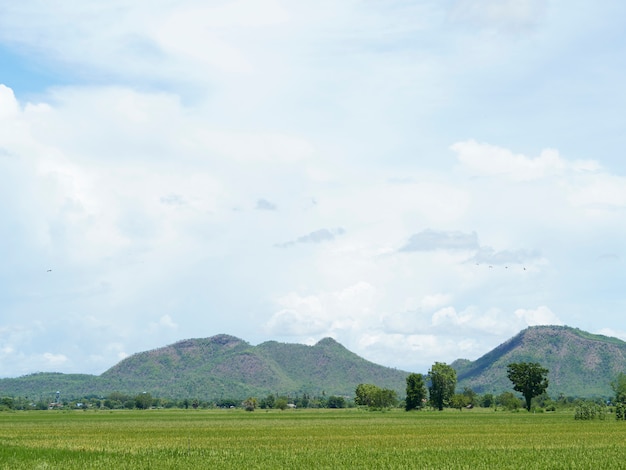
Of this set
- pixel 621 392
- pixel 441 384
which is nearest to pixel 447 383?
pixel 441 384

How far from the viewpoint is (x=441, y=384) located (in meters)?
191

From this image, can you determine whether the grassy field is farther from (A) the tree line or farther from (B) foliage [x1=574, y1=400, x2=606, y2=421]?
(A) the tree line

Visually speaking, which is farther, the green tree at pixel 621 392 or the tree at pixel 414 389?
the tree at pixel 414 389

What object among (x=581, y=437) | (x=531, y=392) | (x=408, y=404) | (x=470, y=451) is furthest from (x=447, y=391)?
(x=470, y=451)

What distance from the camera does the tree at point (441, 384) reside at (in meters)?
191

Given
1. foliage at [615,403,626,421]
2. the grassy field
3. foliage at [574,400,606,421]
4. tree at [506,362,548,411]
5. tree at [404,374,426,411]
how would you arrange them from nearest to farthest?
the grassy field
foliage at [574,400,606,421]
foliage at [615,403,626,421]
tree at [506,362,548,411]
tree at [404,374,426,411]

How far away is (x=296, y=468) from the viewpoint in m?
48.9

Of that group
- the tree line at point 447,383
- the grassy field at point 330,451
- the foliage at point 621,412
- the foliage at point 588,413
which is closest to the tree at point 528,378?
the tree line at point 447,383

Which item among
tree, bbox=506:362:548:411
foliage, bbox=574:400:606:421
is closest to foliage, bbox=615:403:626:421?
→ foliage, bbox=574:400:606:421

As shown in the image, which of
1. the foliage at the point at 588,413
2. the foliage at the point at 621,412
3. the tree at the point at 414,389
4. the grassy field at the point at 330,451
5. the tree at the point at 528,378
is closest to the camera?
the grassy field at the point at 330,451

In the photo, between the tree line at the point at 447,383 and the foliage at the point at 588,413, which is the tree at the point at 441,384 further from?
the foliage at the point at 588,413

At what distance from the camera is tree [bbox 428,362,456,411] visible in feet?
627

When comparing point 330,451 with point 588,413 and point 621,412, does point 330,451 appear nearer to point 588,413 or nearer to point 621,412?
point 588,413

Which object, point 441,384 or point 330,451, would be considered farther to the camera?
point 441,384
